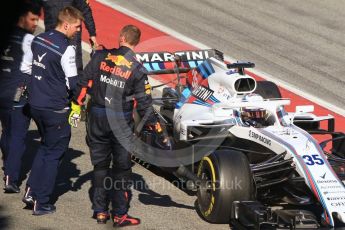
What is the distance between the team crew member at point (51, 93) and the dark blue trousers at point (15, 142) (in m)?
0.54

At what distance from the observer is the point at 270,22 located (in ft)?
55.2

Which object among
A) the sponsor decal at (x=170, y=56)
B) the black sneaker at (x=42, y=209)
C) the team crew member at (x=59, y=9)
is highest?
the team crew member at (x=59, y=9)

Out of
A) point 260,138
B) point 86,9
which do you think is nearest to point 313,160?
point 260,138

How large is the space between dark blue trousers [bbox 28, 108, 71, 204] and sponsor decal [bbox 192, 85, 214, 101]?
2.10m

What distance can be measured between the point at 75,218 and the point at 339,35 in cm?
946

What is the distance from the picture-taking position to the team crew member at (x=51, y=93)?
8180 mm

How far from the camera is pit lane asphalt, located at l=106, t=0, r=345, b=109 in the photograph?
565 inches

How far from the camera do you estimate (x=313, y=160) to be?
8297mm

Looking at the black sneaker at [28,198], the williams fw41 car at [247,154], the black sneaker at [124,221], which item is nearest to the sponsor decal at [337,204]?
the williams fw41 car at [247,154]

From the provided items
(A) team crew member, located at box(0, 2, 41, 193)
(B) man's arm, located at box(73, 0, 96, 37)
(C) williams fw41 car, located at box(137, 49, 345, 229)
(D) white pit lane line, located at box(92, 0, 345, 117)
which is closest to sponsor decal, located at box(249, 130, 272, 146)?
(C) williams fw41 car, located at box(137, 49, 345, 229)

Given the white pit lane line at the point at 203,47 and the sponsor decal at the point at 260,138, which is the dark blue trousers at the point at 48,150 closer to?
the sponsor decal at the point at 260,138

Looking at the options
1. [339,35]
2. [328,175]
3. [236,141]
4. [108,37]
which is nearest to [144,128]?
[236,141]

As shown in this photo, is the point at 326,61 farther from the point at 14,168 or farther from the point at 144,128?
the point at 14,168

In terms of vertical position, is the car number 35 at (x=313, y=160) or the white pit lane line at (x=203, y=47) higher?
the white pit lane line at (x=203, y=47)
